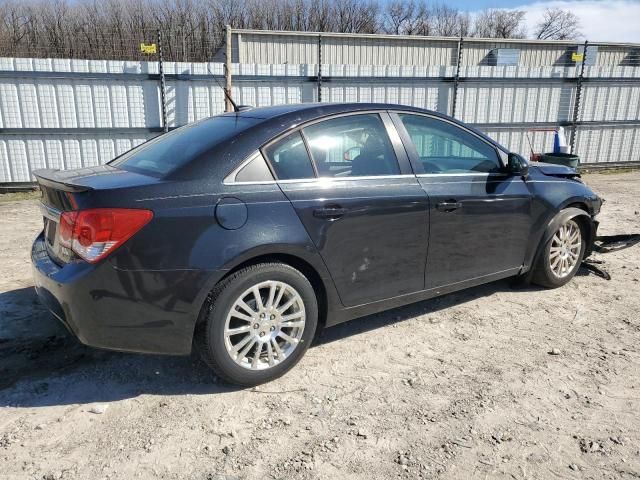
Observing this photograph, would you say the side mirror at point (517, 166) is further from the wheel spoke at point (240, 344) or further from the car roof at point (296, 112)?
the wheel spoke at point (240, 344)

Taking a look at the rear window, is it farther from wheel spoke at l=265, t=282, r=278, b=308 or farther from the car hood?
the car hood

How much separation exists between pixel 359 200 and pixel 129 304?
5.00 feet

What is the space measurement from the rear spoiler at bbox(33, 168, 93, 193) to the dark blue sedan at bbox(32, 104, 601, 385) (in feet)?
0.04

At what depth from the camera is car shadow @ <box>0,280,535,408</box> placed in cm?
306

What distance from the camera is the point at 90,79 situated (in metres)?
9.52

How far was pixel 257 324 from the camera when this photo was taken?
3.06m

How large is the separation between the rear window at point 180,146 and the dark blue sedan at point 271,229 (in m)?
0.02

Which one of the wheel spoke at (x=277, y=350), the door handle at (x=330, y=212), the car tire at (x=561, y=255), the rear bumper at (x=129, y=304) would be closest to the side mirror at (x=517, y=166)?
the car tire at (x=561, y=255)

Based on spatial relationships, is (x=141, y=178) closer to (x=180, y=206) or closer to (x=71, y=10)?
(x=180, y=206)

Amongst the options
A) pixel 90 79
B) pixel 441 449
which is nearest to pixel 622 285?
pixel 441 449

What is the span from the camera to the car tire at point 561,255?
459cm

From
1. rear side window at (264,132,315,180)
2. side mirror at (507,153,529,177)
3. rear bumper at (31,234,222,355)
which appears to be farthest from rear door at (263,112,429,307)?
side mirror at (507,153,529,177)

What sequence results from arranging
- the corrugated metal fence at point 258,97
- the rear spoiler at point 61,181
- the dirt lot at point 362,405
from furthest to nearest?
1. the corrugated metal fence at point 258,97
2. the rear spoiler at point 61,181
3. the dirt lot at point 362,405

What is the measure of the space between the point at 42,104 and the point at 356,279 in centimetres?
842
